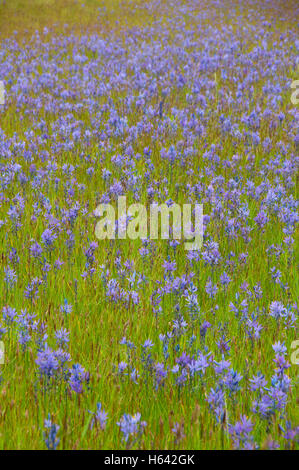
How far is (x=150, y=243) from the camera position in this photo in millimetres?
4312

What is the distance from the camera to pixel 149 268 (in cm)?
389

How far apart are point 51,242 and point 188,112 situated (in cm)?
536

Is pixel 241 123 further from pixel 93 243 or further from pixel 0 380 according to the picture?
pixel 0 380

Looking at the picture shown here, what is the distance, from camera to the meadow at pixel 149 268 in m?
2.29

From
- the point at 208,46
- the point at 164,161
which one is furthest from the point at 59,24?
the point at 164,161

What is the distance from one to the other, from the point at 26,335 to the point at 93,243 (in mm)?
1428

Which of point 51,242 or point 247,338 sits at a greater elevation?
point 51,242

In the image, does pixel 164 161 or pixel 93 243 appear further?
pixel 164 161

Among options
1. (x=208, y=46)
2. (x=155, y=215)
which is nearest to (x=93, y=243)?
(x=155, y=215)

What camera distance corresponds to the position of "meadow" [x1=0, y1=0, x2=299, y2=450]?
7.52ft
